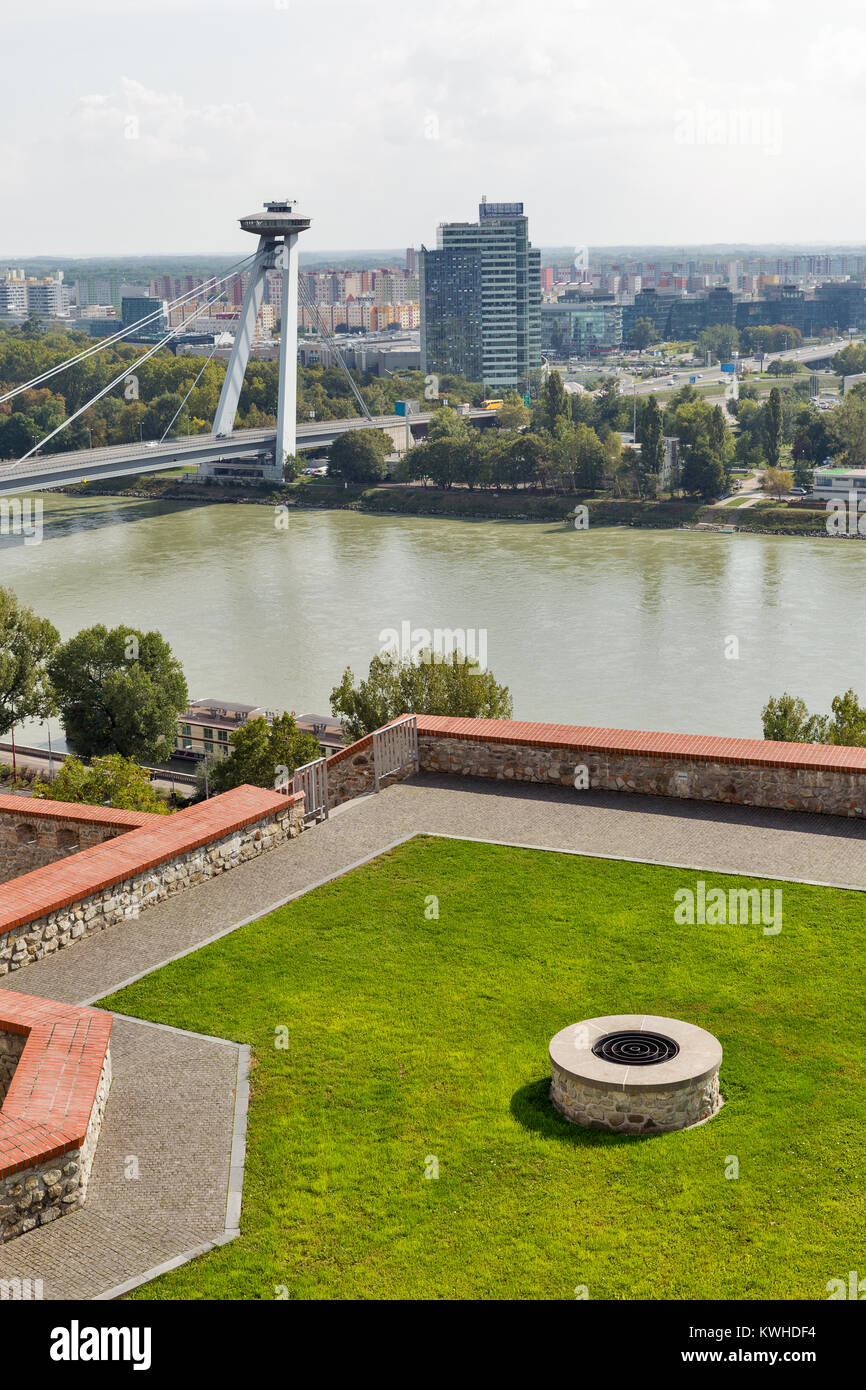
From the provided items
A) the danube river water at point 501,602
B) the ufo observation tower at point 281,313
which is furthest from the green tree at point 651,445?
the ufo observation tower at point 281,313

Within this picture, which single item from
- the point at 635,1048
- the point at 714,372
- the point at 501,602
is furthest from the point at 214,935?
the point at 714,372

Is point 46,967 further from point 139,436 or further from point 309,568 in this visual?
point 139,436

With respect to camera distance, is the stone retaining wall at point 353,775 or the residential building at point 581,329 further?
the residential building at point 581,329

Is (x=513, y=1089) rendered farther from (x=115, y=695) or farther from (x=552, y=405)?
(x=552, y=405)

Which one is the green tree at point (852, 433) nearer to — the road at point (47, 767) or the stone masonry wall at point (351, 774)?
the road at point (47, 767)
